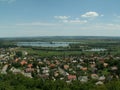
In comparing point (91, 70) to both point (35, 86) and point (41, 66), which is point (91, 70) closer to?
point (41, 66)

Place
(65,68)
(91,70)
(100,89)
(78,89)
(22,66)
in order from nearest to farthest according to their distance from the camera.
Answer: (100,89), (78,89), (91,70), (65,68), (22,66)

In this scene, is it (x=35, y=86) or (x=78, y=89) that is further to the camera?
(x=35, y=86)

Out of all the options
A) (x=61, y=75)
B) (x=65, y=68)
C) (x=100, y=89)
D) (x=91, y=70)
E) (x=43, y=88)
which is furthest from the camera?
(x=65, y=68)

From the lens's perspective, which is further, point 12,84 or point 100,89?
point 12,84

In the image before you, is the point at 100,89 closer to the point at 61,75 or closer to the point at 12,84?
the point at 12,84

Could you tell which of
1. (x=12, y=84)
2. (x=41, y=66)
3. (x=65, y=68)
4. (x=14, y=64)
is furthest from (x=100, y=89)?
(x=14, y=64)

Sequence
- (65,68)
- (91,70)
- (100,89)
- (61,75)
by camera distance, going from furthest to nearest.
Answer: (65,68) < (91,70) < (61,75) < (100,89)

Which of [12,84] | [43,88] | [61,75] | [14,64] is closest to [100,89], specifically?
[43,88]

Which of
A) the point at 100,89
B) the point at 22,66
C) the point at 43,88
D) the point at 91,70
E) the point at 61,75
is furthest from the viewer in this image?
the point at 22,66
